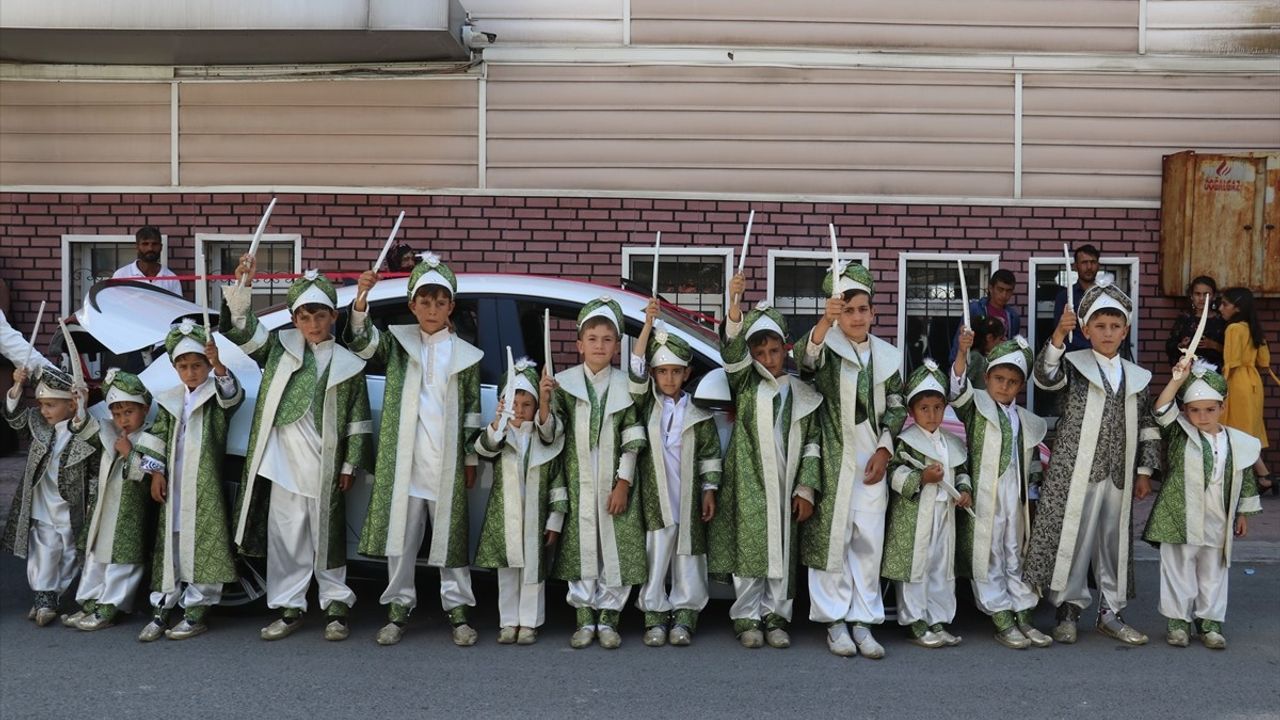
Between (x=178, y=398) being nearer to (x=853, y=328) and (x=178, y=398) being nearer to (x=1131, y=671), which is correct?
(x=853, y=328)

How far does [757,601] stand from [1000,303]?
4.20 metres

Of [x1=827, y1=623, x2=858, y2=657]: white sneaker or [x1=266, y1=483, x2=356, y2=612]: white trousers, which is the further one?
[x1=266, y1=483, x2=356, y2=612]: white trousers

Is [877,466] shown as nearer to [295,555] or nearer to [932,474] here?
[932,474]

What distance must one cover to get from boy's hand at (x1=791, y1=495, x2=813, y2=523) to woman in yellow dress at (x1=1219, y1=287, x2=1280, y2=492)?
479 centimetres

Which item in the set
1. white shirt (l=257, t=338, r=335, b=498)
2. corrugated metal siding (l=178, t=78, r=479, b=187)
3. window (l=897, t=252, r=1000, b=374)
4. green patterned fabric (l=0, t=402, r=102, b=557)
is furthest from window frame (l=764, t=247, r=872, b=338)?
green patterned fabric (l=0, t=402, r=102, b=557)

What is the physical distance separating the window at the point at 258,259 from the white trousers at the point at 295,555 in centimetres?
449

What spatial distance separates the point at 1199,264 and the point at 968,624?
4.85 metres

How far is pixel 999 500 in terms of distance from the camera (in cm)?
559

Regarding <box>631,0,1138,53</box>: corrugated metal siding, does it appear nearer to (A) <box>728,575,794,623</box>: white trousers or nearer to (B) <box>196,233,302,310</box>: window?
(B) <box>196,233,302,310</box>: window

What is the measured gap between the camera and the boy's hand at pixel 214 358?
18.0 ft

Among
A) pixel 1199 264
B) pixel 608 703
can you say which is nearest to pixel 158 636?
pixel 608 703

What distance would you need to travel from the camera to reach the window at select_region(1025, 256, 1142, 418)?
386 inches

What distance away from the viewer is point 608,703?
15.8 feet

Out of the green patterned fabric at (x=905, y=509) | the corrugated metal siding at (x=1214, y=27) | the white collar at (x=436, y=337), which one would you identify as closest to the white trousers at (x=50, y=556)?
the white collar at (x=436, y=337)
